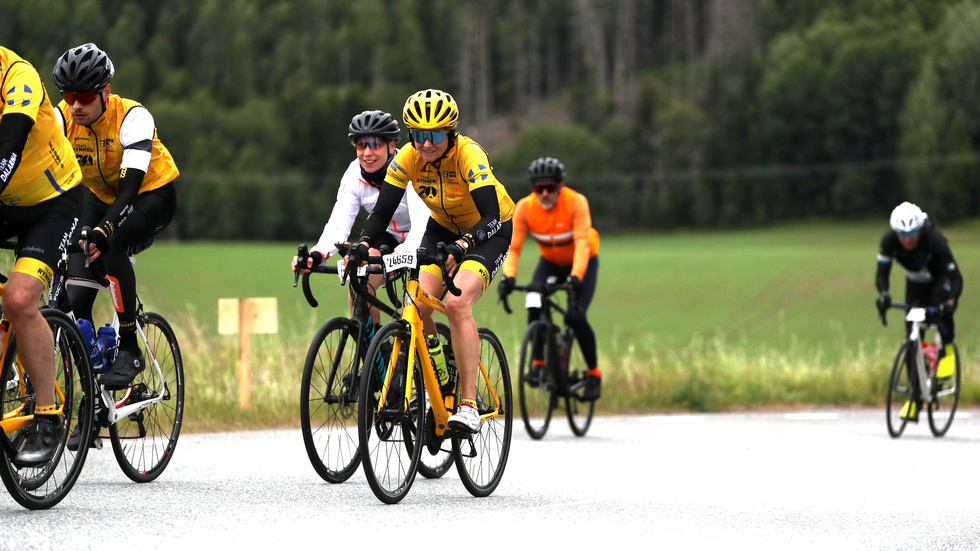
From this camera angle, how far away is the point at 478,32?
110500mm

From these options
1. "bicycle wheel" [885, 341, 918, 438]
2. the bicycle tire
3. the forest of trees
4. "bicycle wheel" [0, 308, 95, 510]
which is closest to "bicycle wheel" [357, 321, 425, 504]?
the bicycle tire

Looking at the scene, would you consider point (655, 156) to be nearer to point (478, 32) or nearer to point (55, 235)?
point (478, 32)

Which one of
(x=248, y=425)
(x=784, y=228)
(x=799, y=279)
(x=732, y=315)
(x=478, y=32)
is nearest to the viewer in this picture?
(x=248, y=425)

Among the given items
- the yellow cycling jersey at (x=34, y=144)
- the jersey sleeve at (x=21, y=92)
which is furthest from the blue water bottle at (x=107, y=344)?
the jersey sleeve at (x=21, y=92)

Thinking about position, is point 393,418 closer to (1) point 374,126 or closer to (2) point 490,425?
(2) point 490,425

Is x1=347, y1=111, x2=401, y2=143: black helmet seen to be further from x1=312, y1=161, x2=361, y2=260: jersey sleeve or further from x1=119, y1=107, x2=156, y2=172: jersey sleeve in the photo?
x1=119, y1=107, x2=156, y2=172: jersey sleeve

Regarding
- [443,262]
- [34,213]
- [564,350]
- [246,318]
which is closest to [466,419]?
[443,262]

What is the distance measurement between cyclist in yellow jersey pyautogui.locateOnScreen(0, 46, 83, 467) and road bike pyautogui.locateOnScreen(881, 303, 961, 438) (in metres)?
7.43

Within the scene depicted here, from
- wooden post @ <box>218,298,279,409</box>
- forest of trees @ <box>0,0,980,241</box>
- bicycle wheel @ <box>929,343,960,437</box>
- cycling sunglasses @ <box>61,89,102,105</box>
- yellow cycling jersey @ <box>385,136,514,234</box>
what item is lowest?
bicycle wheel @ <box>929,343,960,437</box>

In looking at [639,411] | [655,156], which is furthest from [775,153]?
[639,411]

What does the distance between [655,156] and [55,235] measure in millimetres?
95014

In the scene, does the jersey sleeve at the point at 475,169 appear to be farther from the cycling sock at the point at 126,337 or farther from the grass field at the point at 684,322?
the grass field at the point at 684,322

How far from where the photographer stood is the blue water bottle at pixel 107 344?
6.90m

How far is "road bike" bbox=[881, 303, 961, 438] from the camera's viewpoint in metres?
11.2
